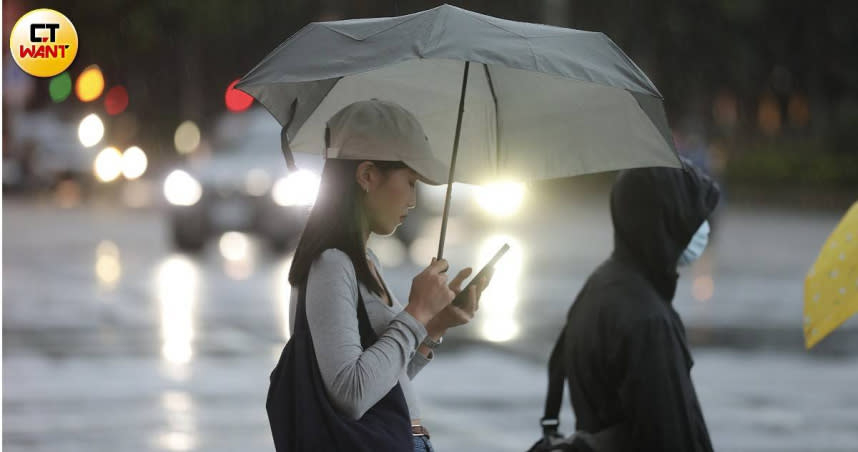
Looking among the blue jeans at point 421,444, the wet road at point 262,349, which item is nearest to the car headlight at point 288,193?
the wet road at point 262,349

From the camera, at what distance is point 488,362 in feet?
37.7

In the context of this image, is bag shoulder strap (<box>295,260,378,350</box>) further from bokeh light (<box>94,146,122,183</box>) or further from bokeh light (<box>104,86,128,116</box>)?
bokeh light (<box>104,86,128,116</box>)

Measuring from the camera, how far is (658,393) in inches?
159

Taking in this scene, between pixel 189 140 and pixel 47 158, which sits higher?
pixel 47 158

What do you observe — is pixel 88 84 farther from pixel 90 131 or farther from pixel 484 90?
pixel 484 90

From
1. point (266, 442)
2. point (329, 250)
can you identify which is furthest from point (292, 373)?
point (266, 442)

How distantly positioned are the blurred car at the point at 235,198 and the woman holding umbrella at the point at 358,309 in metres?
17.7

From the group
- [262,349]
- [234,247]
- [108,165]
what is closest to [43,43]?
[262,349]

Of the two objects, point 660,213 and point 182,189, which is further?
point 182,189

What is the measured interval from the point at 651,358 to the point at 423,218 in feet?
61.6

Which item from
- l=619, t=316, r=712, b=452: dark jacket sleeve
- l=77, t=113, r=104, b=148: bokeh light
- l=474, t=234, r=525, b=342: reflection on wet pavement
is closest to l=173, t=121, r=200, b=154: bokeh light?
l=77, t=113, r=104, b=148: bokeh light

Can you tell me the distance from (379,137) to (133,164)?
4984 centimetres

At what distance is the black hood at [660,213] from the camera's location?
425 cm

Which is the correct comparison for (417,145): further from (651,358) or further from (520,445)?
(520,445)
